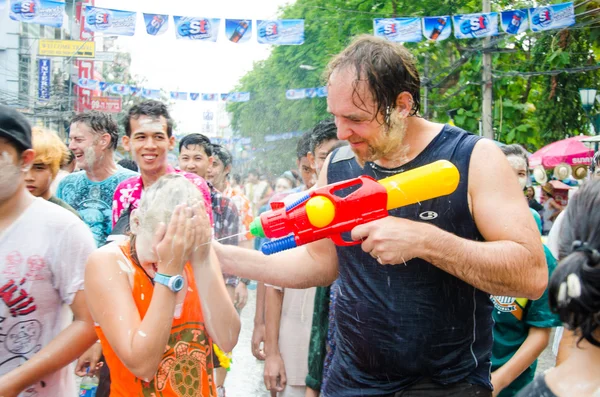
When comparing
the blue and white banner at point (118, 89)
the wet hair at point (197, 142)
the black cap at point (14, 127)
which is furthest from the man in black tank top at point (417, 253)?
the blue and white banner at point (118, 89)

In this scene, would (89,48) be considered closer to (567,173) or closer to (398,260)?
(567,173)

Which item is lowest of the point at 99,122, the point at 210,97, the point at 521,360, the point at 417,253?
the point at 521,360

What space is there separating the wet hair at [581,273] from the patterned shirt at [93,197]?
12.9 ft

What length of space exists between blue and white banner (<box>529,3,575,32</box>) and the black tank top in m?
12.0

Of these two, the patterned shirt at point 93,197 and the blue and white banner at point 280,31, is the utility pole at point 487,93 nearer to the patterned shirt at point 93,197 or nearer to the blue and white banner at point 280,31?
the blue and white banner at point 280,31

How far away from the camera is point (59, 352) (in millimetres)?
2590

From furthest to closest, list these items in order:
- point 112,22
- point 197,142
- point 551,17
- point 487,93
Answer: point 487,93 < point 112,22 < point 551,17 < point 197,142

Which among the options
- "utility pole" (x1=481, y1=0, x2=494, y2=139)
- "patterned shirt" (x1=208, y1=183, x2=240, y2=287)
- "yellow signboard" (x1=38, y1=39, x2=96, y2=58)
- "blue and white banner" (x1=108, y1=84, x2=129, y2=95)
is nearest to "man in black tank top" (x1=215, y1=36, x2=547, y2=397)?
"patterned shirt" (x1=208, y1=183, x2=240, y2=287)

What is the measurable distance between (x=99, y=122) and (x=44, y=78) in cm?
2671

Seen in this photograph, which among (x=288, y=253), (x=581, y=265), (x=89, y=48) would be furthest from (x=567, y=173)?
(x=89, y=48)

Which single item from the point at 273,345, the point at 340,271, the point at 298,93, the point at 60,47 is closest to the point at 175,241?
the point at 340,271

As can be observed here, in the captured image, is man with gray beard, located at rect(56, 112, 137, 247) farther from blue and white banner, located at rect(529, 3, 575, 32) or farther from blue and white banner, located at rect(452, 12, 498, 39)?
blue and white banner, located at rect(452, 12, 498, 39)

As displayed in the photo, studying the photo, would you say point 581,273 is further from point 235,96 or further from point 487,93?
point 235,96

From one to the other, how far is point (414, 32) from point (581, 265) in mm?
13822
